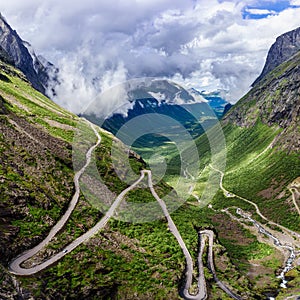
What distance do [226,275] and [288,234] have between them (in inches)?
3431

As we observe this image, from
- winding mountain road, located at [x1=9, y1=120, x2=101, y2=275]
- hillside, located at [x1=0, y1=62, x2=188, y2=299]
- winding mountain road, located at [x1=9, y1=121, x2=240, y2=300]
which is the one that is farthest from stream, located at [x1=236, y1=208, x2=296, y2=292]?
winding mountain road, located at [x1=9, y1=120, x2=101, y2=275]

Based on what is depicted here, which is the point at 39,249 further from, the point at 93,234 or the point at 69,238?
the point at 93,234

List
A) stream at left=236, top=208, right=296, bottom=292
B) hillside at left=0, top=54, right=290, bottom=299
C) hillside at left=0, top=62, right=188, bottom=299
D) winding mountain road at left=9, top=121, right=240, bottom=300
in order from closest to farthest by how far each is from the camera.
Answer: hillside at left=0, top=62, right=188, bottom=299
winding mountain road at left=9, top=121, right=240, bottom=300
hillside at left=0, top=54, right=290, bottom=299
stream at left=236, top=208, right=296, bottom=292

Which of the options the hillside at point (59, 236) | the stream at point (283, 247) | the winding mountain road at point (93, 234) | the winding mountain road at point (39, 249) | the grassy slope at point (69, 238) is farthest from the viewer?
the stream at point (283, 247)

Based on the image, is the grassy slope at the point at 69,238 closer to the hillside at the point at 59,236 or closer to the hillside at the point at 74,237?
the hillside at the point at 59,236

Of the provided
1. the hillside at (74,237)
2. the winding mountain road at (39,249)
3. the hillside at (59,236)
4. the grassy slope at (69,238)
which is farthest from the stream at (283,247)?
the winding mountain road at (39,249)

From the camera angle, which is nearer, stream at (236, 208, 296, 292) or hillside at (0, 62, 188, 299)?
hillside at (0, 62, 188, 299)

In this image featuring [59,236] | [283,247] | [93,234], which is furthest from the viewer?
[283,247]

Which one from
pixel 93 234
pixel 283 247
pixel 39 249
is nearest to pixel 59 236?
pixel 39 249

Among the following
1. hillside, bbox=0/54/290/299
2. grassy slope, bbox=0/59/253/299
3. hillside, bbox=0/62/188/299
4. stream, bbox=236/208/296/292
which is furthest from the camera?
stream, bbox=236/208/296/292

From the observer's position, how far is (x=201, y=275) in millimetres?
78062

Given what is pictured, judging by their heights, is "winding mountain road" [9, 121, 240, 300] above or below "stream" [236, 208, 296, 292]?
above

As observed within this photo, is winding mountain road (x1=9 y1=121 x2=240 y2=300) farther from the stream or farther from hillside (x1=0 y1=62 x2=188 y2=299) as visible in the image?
the stream

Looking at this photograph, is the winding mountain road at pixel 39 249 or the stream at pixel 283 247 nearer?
the winding mountain road at pixel 39 249
